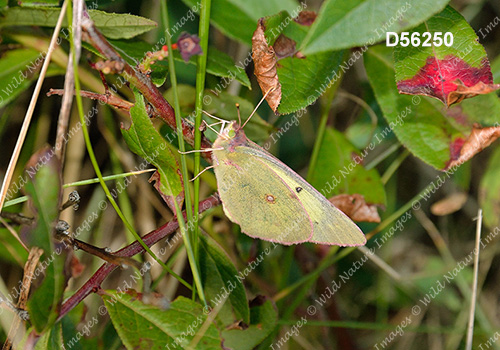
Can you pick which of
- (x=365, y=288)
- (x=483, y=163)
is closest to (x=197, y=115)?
(x=365, y=288)

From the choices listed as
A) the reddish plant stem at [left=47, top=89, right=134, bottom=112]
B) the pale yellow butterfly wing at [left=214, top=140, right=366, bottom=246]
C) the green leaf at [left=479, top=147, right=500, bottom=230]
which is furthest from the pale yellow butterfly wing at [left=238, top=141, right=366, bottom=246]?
the green leaf at [left=479, top=147, right=500, bottom=230]

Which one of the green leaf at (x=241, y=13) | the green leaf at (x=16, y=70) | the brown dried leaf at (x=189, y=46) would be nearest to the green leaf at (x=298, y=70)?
the green leaf at (x=241, y=13)

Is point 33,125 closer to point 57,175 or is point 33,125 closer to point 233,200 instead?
point 233,200

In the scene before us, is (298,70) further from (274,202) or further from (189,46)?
(189,46)

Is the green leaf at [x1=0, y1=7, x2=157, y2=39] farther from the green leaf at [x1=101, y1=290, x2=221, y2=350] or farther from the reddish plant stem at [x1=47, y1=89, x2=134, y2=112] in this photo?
the green leaf at [x1=101, y1=290, x2=221, y2=350]

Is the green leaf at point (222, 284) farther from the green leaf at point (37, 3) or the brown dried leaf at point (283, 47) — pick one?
the green leaf at point (37, 3)

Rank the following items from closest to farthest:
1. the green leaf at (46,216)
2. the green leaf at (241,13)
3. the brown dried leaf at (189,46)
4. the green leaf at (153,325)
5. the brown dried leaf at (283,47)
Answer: the green leaf at (46,216), the brown dried leaf at (189,46), the green leaf at (153,325), the brown dried leaf at (283,47), the green leaf at (241,13)

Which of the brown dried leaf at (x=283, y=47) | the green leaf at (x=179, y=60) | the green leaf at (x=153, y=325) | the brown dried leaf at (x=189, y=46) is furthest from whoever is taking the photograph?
the brown dried leaf at (x=283, y=47)
